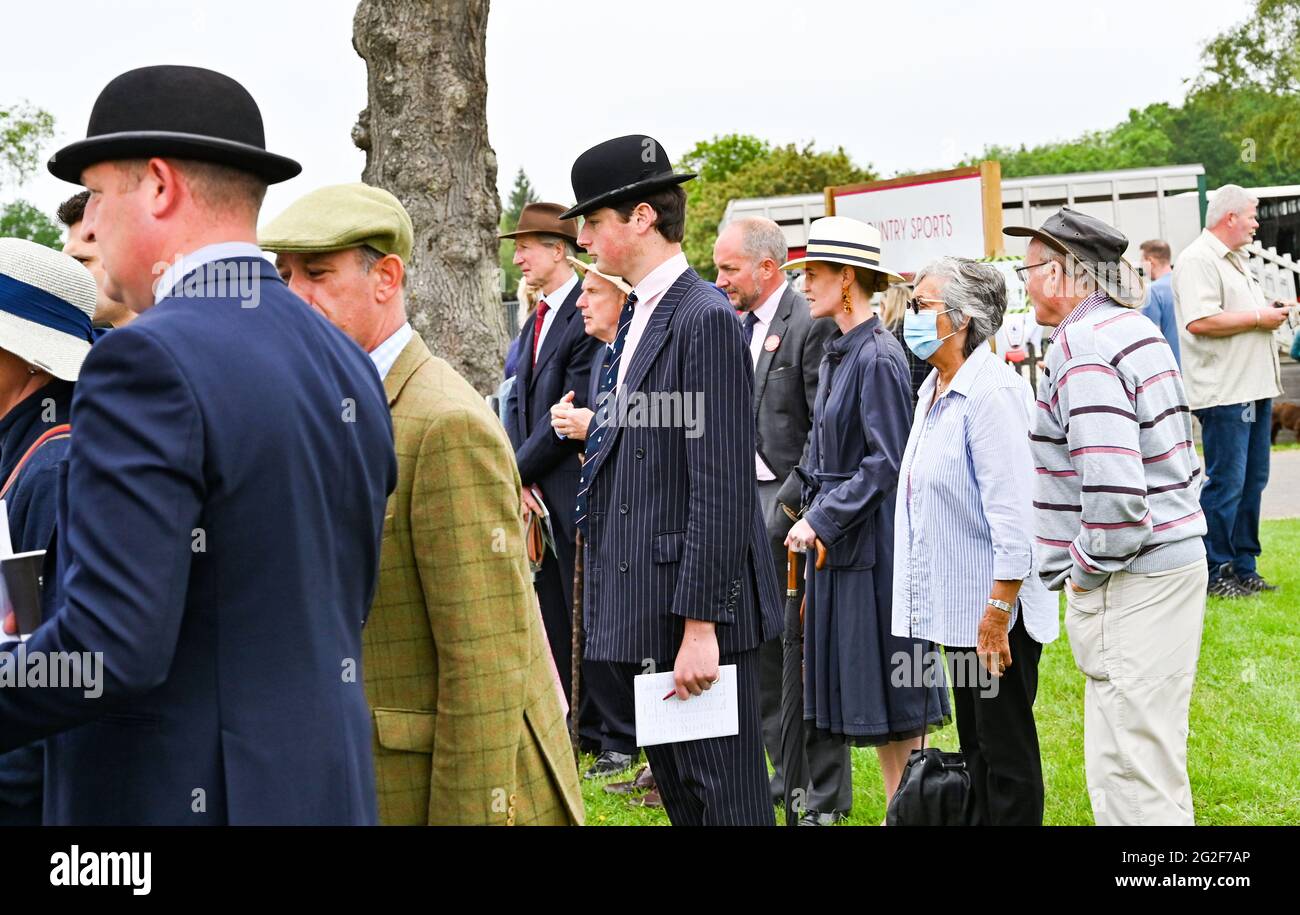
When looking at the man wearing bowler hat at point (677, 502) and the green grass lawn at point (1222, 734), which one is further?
the green grass lawn at point (1222, 734)

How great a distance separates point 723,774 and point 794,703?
202cm

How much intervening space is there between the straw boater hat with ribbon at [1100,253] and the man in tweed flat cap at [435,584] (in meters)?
2.35

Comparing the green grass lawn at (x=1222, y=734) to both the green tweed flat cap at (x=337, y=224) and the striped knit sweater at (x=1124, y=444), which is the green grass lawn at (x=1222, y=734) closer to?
the striped knit sweater at (x=1124, y=444)

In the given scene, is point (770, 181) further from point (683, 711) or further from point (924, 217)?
point (683, 711)

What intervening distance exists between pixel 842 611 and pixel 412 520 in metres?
2.83

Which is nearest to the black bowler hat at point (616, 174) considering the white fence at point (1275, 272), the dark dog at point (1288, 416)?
the white fence at point (1275, 272)

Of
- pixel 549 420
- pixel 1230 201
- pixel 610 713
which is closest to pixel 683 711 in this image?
pixel 549 420

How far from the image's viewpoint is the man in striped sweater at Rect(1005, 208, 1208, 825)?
13.2ft

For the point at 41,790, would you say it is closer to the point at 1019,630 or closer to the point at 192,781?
the point at 192,781

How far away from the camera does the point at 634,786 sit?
6098mm

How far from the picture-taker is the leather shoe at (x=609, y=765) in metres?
6.38

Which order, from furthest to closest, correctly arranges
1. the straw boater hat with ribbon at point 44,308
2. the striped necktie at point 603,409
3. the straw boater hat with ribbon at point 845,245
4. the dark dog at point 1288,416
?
the dark dog at point 1288,416 < the straw boater hat with ribbon at point 845,245 < the striped necktie at point 603,409 < the straw boater hat with ribbon at point 44,308

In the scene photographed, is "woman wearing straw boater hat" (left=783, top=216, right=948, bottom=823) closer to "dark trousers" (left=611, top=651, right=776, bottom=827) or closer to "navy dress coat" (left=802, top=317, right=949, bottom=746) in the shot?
"navy dress coat" (left=802, top=317, right=949, bottom=746)
